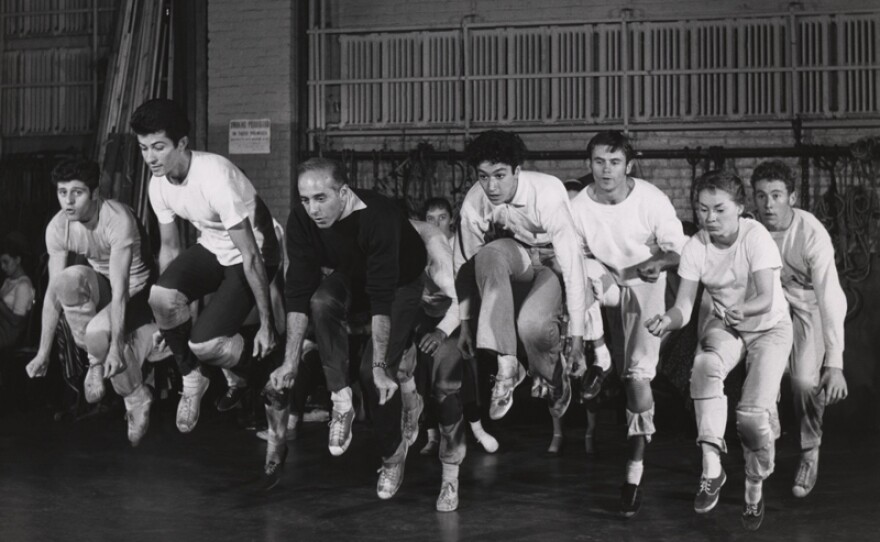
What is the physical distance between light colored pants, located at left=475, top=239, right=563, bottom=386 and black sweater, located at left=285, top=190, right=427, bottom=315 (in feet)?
1.21

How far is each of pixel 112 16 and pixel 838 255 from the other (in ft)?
22.1

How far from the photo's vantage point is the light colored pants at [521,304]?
17.5 feet

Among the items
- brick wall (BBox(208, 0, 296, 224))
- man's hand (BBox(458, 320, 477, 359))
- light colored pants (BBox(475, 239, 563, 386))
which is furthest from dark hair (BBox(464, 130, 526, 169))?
brick wall (BBox(208, 0, 296, 224))

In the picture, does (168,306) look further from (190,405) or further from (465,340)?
(465,340)

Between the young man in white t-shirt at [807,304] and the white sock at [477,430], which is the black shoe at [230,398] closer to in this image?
the white sock at [477,430]

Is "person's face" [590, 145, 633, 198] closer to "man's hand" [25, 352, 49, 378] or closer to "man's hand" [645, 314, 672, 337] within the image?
"man's hand" [645, 314, 672, 337]

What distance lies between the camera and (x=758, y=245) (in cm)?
494

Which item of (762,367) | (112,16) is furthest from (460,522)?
(112,16)

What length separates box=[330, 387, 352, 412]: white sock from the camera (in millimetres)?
5285

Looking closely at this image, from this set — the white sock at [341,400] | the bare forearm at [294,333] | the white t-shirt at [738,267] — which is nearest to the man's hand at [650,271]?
the white t-shirt at [738,267]

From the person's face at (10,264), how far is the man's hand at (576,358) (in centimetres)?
474

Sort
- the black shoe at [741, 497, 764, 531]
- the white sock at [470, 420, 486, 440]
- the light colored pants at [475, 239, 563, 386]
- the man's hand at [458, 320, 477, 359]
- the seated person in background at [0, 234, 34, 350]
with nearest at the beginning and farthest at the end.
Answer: the black shoe at [741, 497, 764, 531], the light colored pants at [475, 239, 563, 386], the man's hand at [458, 320, 477, 359], the white sock at [470, 420, 486, 440], the seated person in background at [0, 234, 34, 350]

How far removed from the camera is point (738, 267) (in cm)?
504

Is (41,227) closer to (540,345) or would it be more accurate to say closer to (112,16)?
(112,16)
